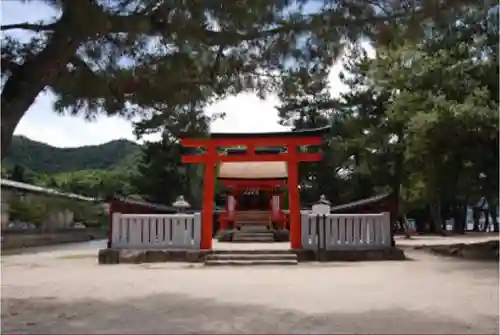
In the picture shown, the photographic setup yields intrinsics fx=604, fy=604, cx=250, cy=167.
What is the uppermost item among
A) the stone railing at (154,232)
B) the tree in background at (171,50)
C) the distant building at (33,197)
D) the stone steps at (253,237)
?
the tree in background at (171,50)

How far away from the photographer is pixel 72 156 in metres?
51.3

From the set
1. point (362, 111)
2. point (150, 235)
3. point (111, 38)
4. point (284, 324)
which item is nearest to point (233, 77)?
point (111, 38)

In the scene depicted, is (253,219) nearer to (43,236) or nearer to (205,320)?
(43,236)

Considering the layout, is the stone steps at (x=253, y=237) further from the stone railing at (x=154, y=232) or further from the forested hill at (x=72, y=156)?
the forested hill at (x=72, y=156)

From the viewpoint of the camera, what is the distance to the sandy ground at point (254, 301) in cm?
467

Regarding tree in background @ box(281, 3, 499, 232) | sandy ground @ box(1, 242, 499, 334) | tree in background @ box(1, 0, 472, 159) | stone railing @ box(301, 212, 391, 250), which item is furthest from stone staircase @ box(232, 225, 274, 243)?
tree in background @ box(1, 0, 472, 159)

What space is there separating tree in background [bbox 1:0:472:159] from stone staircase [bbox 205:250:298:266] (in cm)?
487

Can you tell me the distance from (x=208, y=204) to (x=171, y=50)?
7.22 m

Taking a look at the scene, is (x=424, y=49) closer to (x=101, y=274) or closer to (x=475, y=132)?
(x=475, y=132)

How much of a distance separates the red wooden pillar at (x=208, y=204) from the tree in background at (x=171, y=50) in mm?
5700

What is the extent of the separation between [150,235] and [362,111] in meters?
9.70

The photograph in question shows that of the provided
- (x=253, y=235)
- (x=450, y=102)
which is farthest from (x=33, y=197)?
(x=450, y=102)

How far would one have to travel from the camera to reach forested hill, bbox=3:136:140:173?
46.8 meters

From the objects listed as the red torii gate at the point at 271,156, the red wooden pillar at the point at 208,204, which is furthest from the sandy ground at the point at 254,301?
the red torii gate at the point at 271,156
